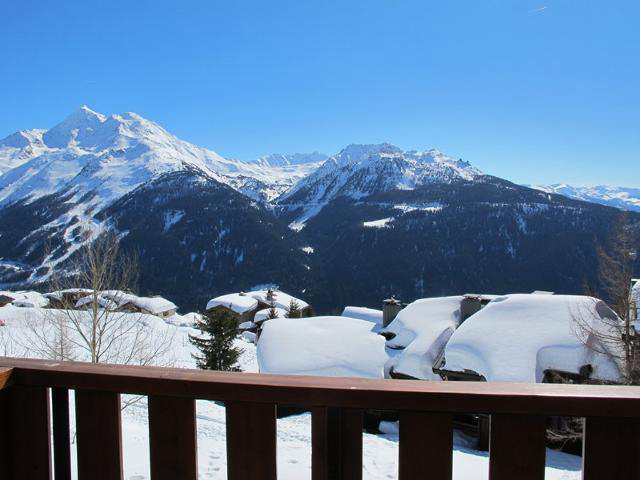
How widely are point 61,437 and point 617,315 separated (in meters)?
15.3

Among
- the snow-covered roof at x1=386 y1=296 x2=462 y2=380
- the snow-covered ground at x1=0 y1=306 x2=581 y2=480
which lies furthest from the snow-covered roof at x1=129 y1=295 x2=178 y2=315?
the snow-covered ground at x1=0 y1=306 x2=581 y2=480

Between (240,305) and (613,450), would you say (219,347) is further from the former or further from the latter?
(240,305)

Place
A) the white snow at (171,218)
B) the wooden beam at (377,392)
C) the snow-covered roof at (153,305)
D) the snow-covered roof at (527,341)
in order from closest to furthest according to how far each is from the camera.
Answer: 1. the wooden beam at (377,392)
2. the snow-covered roof at (527,341)
3. the snow-covered roof at (153,305)
4. the white snow at (171,218)

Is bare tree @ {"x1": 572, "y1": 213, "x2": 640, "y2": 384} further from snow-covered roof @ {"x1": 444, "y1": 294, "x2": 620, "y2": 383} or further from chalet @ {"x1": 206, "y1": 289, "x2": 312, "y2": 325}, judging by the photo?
chalet @ {"x1": 206, "y1": 289, "x2": 312, "y2": 325}

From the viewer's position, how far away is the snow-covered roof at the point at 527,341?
38.9ft

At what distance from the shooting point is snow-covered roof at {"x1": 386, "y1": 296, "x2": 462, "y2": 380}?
14555 millimetres

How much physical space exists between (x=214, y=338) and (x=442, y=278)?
366 feet

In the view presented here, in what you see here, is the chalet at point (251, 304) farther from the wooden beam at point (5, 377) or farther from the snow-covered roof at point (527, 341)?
the wooden beam at point (5, 377)

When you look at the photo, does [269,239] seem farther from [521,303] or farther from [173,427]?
[173,427]

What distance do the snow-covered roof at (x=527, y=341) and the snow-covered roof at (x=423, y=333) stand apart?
1.15m

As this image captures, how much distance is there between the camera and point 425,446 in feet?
4.63

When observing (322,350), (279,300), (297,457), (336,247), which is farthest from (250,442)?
(336,247)

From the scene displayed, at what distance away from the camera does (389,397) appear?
136 cm

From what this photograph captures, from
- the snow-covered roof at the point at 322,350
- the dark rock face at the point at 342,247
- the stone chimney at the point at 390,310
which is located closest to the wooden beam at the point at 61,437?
the snow-covered roof at the point at 322,350
